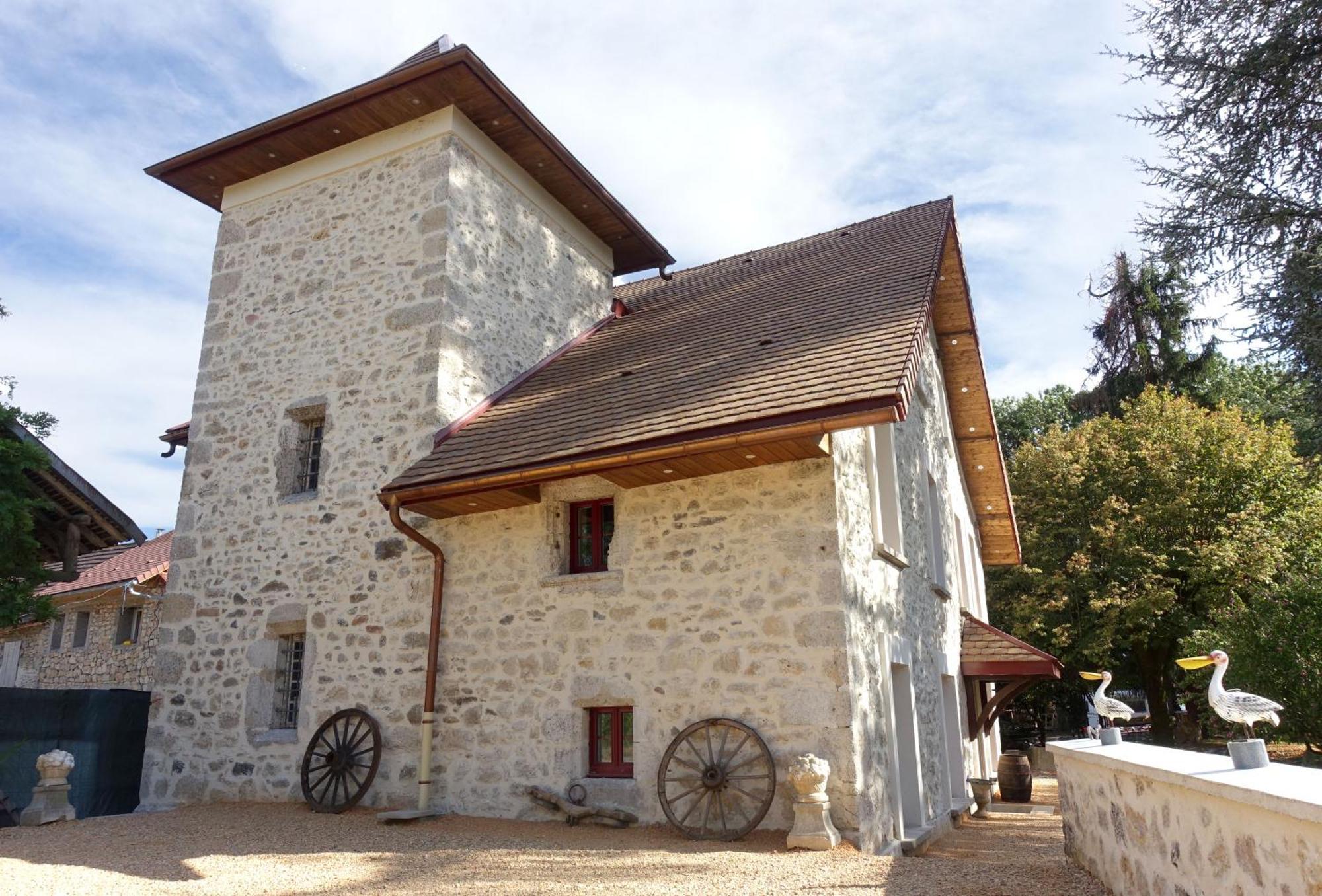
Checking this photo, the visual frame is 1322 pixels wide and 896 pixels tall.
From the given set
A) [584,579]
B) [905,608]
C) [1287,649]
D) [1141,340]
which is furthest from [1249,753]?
[1141,340]

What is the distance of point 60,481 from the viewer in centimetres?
1068

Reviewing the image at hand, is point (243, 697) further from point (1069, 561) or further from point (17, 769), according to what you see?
point (1069, 561)

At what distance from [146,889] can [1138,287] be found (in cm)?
3070

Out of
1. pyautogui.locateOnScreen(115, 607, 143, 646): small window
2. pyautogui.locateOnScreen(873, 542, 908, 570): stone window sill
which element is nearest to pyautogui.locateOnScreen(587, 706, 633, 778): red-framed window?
pyautogui.locateOnScreen(873, 542, 908, 570): stone window sill

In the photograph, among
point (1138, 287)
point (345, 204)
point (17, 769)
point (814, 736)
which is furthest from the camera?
point (1138, 287)

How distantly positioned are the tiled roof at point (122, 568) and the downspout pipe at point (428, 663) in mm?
10620

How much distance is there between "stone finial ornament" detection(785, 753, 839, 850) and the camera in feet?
21.8

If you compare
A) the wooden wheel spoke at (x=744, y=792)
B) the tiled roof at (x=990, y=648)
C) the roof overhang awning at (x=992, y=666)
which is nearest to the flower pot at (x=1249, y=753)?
the wooden wheel spoke at (x=744, y=792)

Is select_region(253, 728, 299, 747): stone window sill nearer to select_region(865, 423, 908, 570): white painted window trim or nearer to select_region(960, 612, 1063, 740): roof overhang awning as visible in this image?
select_region(865, 423, 908, 570): white painted window trim

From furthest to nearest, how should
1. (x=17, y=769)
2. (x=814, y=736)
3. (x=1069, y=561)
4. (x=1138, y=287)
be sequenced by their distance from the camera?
(x=1138, y=287), (x=1069, y=561), (x=17, y=769), (x=814, y=736)

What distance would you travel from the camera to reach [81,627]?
763 inches

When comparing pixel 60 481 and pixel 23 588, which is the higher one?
pixel 60 481

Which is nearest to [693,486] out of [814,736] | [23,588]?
[814,736]

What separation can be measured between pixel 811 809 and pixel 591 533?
11.1 feet
